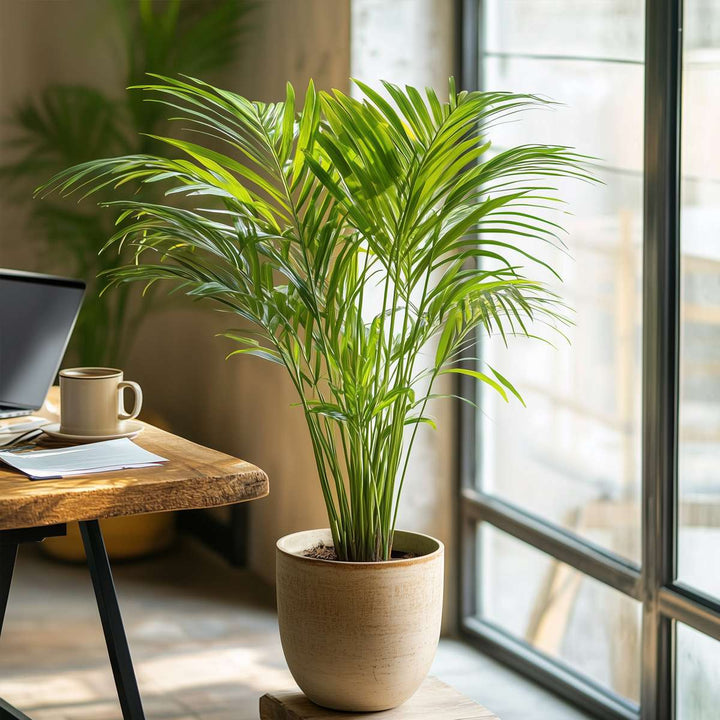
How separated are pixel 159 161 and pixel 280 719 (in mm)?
1081

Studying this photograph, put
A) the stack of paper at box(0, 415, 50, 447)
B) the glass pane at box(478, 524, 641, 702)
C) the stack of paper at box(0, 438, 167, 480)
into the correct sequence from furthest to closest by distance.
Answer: the glass pane at box(478, 524, 641, 702), the stack of paper at box(0, 415, 50, 447), the stack of paper at box(0, 438, 167, 480)

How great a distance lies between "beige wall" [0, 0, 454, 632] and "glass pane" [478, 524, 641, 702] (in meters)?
0.16

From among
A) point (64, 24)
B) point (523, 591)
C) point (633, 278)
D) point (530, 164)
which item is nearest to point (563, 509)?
point (523, 591)

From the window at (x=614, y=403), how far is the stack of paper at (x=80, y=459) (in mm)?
1159

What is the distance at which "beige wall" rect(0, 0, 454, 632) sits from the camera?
2.99m

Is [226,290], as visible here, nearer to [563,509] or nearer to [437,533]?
[563,509]

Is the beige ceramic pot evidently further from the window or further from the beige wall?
the beige wall

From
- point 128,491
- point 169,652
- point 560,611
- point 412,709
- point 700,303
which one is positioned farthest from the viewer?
point 169,652

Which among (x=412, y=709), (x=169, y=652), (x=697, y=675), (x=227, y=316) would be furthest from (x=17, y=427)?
(x=227, y=316)

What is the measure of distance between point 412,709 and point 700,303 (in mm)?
992

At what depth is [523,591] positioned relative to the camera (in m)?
2.96

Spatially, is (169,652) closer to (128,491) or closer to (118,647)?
(118,647)

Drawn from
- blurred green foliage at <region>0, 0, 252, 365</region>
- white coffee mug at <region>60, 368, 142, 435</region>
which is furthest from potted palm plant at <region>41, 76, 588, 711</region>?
blurred green foliage at <region>0, 0, 252, 365</region>

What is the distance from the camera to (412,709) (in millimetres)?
2104
